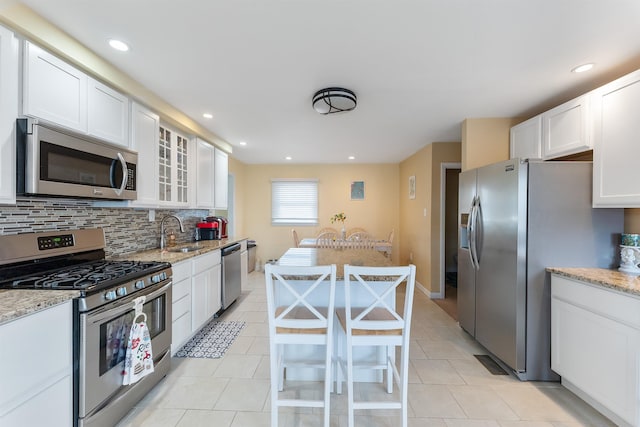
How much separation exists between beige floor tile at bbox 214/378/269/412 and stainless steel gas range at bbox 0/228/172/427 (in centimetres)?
56

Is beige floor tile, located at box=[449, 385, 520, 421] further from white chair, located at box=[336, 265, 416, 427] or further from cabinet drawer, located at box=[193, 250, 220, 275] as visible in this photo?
cabinet drawer, located at box=[193, 250, 220, 275]

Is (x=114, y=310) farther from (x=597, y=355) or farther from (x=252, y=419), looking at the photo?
(x=597, y=355)

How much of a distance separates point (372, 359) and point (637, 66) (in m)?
2.99

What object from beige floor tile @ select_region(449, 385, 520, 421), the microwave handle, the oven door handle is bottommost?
beige floor tile @ select_region(449, 385, 520, 421)

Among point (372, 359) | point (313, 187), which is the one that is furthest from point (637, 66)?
point (313, 187)

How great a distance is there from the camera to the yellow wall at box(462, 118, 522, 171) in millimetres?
3039

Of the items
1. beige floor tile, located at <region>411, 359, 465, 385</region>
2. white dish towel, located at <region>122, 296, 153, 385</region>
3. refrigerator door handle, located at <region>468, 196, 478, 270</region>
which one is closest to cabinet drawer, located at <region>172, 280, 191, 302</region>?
white dish towel, located at <region>122, 296, 153, 385</region>

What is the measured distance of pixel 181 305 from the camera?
8.05ft

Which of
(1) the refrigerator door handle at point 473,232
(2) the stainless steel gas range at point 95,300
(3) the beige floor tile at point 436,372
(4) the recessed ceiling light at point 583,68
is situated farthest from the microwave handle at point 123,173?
(4) the recessed ceiling light at point 583,68

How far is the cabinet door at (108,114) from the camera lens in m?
1.92

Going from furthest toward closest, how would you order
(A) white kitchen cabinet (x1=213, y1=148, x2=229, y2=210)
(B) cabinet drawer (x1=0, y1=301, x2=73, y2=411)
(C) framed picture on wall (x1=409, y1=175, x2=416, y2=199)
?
(C) framed picture on wall (x1=409, y1=175, x2=416, y2=199), (A) white kitchen cabinet (x1=213, y1=148, x2=229, y2=210), (B) cabinet drawer (x1=0, y1=301, x2=73, y2=411)

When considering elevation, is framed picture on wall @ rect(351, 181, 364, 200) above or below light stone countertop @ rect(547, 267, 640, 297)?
above

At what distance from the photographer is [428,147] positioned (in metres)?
4.29

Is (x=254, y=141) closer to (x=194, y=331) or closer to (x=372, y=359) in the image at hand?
(x=194, y=331)
